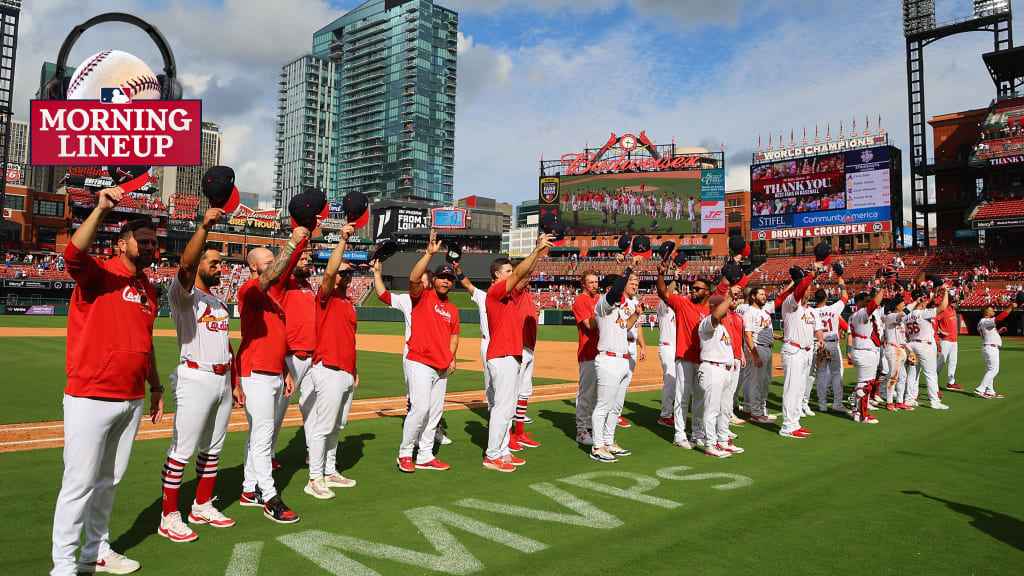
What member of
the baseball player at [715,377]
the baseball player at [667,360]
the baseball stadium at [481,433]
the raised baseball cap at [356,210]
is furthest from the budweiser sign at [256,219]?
the raised baseball cap at [356,210]

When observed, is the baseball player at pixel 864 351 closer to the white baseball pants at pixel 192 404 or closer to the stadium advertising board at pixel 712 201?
the white baseball pants at pixel 192 404

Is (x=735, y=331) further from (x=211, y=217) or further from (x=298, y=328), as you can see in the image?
(x=211, y=217)

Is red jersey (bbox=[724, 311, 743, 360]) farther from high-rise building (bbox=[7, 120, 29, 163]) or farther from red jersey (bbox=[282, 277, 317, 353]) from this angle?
high-rise building (bbox=[7, 120, 29, 163])

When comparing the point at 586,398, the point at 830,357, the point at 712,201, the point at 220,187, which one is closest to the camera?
the point at 220,187

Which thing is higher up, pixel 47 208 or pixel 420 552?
pixel 47 208

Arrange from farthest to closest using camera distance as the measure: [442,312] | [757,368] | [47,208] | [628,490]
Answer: [47,208] → [757,368] → [442,312] → [628,490]

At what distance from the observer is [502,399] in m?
6.73

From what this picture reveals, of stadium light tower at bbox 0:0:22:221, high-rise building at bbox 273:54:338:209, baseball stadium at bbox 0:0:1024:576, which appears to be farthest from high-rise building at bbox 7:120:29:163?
baseball stadium at bbox 0:0:1024:576

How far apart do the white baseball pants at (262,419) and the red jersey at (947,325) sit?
1417 centimetres

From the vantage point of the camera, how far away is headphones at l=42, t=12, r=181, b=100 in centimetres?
1844

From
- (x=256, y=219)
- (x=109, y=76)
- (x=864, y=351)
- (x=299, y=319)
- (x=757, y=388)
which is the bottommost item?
(x=757, y=388)

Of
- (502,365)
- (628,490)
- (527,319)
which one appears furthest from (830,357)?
(502,365)

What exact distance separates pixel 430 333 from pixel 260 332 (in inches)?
73.8

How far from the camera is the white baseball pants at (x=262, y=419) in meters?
5.04
